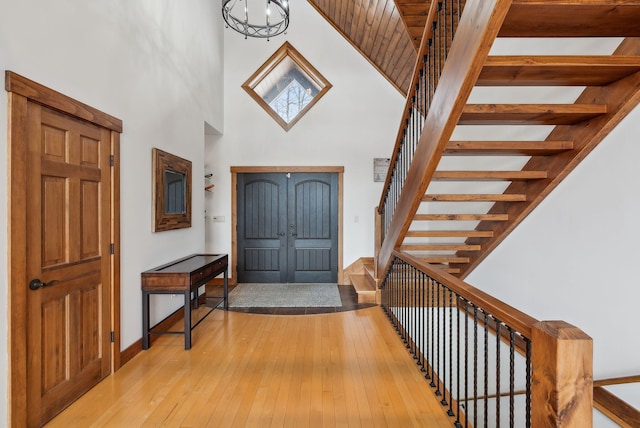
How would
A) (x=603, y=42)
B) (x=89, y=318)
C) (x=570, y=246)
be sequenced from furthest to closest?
(x=570, y=246) < (x=603, y=42) < (x=89, y=318)

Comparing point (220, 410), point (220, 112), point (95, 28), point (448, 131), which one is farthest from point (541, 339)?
point (220, 112)

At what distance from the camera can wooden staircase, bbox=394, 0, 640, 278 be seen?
1.81 m

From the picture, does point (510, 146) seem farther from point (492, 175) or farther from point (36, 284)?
point (36, 284)

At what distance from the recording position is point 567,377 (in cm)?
111

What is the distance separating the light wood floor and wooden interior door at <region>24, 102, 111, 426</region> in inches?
7.5

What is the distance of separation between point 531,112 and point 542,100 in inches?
56.8

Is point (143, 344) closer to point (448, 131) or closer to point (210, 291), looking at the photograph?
point (210, 291)

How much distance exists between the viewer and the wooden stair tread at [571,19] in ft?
5.33

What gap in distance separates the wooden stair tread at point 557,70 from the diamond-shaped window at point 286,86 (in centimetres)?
406

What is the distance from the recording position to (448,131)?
227cm

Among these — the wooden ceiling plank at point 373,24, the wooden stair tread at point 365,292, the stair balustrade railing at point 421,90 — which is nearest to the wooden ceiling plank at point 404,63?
the wooden ceiling plank at point 373,24

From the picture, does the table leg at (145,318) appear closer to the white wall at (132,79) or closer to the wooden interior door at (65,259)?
the white wall at (132,79)

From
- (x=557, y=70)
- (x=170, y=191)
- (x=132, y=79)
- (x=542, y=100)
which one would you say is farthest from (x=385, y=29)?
(x=170, y=191)

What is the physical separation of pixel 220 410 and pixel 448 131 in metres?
2.38
